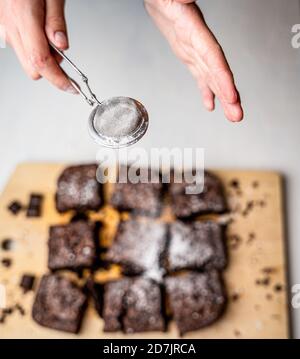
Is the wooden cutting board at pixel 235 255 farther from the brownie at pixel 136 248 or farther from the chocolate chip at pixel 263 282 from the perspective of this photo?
the brownie at pixel 136 248

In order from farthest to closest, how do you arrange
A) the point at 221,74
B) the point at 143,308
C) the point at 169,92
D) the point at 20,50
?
the point at 169,92 → the point at 143,308 → the point at 20,50 → the point at 221,74

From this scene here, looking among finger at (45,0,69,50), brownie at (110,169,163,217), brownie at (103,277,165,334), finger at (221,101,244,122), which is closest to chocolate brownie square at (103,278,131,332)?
brownie at (103,277,165,334)

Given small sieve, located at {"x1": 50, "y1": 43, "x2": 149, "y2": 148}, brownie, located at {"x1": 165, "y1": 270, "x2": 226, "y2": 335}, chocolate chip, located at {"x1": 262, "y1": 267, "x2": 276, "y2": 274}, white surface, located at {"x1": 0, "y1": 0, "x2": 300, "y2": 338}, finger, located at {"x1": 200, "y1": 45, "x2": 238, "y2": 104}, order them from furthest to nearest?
white surface, located at {"x1": 0, "y1": 0, "x2": 300, "y2": 338} → chocolate chip, located at {"x1": 262, "y1": 267, "x2": 276, "y2": 274} → brownie, located at {"x1": 165, "y1": 270, "x2": 226, "y2": 335} → small sieve, located at {"x1": 50, "y1": 43, "x2": 149, "y2": 148} → finger, located at {"x1": 200, "y1": 45, "x2": 238, "y2": 104}

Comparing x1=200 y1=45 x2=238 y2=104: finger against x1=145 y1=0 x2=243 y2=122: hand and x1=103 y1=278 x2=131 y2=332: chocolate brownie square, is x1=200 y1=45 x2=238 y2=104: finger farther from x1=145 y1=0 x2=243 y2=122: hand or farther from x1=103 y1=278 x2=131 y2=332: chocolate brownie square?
x1=103 y1=278 x2=131 y2=332: chocolate brownie square

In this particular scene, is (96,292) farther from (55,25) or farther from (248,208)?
(55,25)

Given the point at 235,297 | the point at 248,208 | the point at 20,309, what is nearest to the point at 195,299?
the point at 235,297
